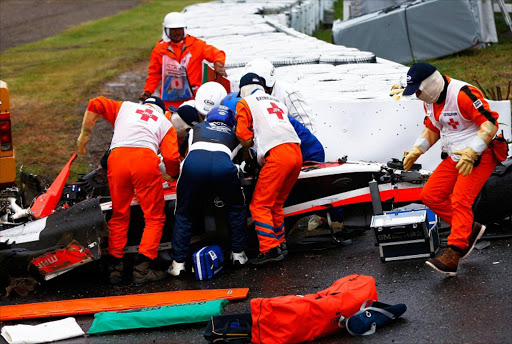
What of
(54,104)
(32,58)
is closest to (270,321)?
(54,104)

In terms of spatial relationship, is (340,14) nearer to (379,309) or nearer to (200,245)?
(200,245)

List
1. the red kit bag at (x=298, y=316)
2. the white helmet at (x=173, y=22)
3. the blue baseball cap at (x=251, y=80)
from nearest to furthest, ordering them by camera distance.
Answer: the red kit bag at (x=298, y=316), the blue baseball cap at (x=251, y=80), the white helmet at (x=173, y=22)

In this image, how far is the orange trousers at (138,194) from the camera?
7797 mm

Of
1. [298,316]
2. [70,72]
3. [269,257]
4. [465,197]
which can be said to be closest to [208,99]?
[269,257]

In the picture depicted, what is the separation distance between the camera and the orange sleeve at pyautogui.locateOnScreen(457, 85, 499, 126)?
6680 millimetres

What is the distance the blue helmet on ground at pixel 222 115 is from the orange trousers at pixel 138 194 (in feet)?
2.42

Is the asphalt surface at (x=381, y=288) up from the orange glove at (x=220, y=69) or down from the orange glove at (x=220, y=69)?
down

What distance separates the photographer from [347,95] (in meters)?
9.77

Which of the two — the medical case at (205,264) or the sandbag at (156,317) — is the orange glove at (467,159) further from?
the medical case at (205,264)

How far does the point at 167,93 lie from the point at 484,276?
6037mm

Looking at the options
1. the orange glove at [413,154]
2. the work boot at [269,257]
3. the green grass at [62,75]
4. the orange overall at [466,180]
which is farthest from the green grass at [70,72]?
the orange overall at [466,180]

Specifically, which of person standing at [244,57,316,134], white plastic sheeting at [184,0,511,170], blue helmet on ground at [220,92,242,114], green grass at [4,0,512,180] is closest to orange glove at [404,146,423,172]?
white plastic sheeting at [184,0,511,170]

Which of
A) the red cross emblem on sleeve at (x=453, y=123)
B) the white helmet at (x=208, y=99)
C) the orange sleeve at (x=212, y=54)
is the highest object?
the red cross emblem on sleeve at (x=453, y=123)

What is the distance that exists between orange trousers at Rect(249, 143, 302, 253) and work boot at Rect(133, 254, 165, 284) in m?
1.03
